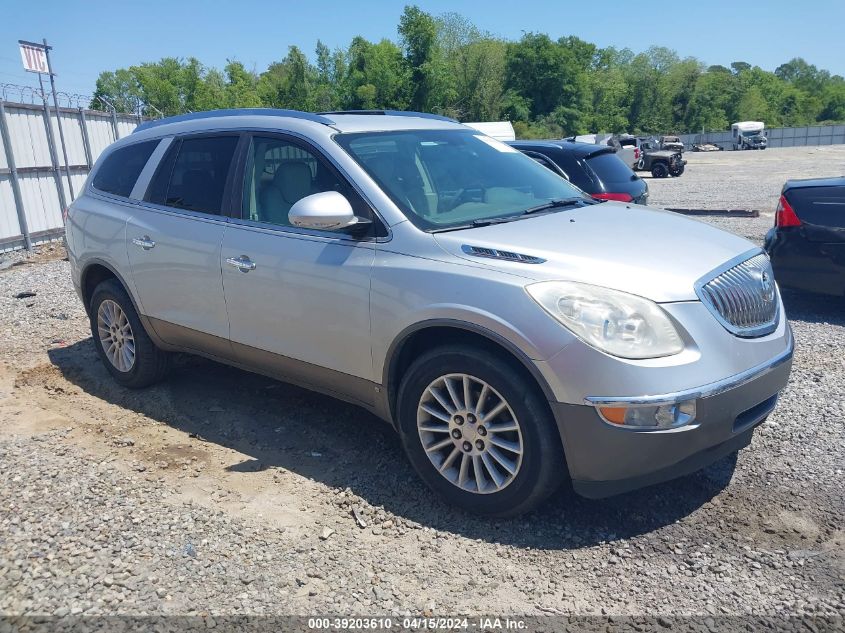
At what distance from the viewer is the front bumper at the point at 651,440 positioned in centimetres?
302

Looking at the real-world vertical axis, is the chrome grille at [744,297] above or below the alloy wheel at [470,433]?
above

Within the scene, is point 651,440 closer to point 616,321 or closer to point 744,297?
point 616,321

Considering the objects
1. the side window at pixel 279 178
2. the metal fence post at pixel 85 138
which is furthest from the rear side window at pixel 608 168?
the metal fence post at pixel 85 138

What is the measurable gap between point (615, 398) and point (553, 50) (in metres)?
83.1

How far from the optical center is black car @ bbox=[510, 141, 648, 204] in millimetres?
8281

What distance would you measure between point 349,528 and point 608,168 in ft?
20.8

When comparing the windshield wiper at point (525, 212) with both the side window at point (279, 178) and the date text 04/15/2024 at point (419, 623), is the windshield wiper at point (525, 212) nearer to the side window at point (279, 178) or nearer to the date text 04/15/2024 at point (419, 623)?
the side window at point (279, 178)

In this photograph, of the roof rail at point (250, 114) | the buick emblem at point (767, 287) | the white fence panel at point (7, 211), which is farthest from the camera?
the white fence panel at point (7, 211)

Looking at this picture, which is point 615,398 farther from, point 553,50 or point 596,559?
point 553,50

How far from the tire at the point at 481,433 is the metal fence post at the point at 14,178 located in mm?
11648

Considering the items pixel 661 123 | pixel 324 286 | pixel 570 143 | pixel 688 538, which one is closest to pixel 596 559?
pixel 688 538

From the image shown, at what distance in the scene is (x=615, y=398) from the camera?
297cm

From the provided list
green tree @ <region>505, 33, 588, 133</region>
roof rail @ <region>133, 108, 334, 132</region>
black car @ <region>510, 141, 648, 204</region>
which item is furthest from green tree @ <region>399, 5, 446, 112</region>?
roof rail @ <region>133, 108, 334, 132</region>

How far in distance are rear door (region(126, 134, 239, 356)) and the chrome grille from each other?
285 centimetres
